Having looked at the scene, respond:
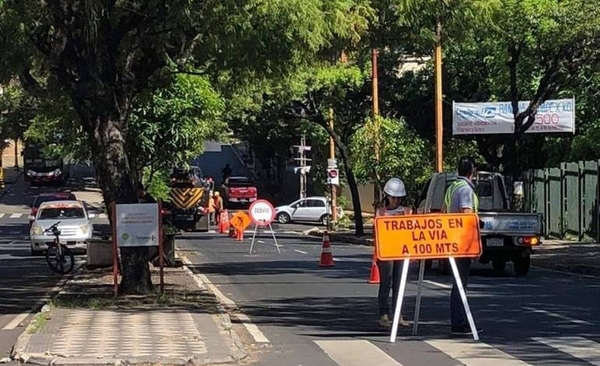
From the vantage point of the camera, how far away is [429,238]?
12.3 m

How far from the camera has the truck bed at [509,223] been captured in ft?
71.8

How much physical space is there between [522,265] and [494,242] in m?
1.06

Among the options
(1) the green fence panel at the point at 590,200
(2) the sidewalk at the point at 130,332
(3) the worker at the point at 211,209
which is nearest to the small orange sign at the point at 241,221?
(3) the worker at the point at 211,209

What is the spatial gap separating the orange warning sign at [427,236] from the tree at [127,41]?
4.09m

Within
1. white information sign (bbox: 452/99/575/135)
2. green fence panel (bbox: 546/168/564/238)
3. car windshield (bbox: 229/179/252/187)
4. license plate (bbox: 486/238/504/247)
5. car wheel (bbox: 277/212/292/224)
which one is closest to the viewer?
license plate (bbox: 486/238/504/247)

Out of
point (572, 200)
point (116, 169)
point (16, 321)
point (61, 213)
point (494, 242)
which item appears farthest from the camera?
point (572, 200)

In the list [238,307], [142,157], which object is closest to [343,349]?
[238,307]

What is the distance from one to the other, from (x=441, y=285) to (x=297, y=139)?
148 feet

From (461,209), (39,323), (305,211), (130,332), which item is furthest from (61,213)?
(305,211)

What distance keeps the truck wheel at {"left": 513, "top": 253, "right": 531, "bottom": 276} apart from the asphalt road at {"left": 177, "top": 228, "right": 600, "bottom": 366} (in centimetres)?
27

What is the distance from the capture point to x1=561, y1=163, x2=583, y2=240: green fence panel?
34.4 m

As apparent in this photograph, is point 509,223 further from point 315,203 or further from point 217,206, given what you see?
point 315,203

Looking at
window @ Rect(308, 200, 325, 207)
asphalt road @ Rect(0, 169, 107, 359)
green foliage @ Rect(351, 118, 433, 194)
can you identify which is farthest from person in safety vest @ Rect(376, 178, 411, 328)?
window @ Rect(308, 200, 325, 207)

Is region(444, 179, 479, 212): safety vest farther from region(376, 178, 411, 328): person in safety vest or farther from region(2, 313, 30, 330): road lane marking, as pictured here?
region(2, 313, 30, 330): road lane marking
